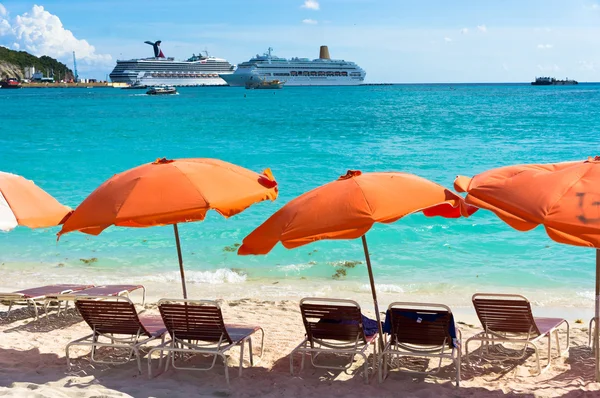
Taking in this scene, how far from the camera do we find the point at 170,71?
389 feet

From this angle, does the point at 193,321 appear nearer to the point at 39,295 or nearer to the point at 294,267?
the point at 39,295

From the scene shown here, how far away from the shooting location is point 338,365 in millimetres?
5266

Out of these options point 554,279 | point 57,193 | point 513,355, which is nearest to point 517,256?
point 554,279

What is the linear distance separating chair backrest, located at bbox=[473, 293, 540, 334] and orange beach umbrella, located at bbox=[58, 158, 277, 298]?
181 centimetres

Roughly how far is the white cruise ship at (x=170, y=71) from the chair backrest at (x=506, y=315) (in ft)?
379

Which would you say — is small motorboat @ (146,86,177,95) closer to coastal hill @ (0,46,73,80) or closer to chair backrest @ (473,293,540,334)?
coastal hill @ (0,46,73,80)

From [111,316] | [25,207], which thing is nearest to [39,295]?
[25,207]

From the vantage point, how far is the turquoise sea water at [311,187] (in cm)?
956

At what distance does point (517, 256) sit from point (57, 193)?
1220cm

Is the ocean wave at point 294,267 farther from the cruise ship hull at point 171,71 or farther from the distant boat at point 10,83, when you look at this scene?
the distant boat at point 10,83

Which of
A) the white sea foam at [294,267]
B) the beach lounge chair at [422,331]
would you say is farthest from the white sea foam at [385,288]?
the beach lounge chair at [422,331]

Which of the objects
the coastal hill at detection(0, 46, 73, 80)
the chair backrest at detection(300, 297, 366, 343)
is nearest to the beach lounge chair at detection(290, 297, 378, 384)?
the chair backrest at detection(300, 297, 366, 343)

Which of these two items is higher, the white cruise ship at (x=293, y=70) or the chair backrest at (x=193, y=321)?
the white cruise ship at (x=293, y=70)

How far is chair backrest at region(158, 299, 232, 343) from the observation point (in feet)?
16.1
